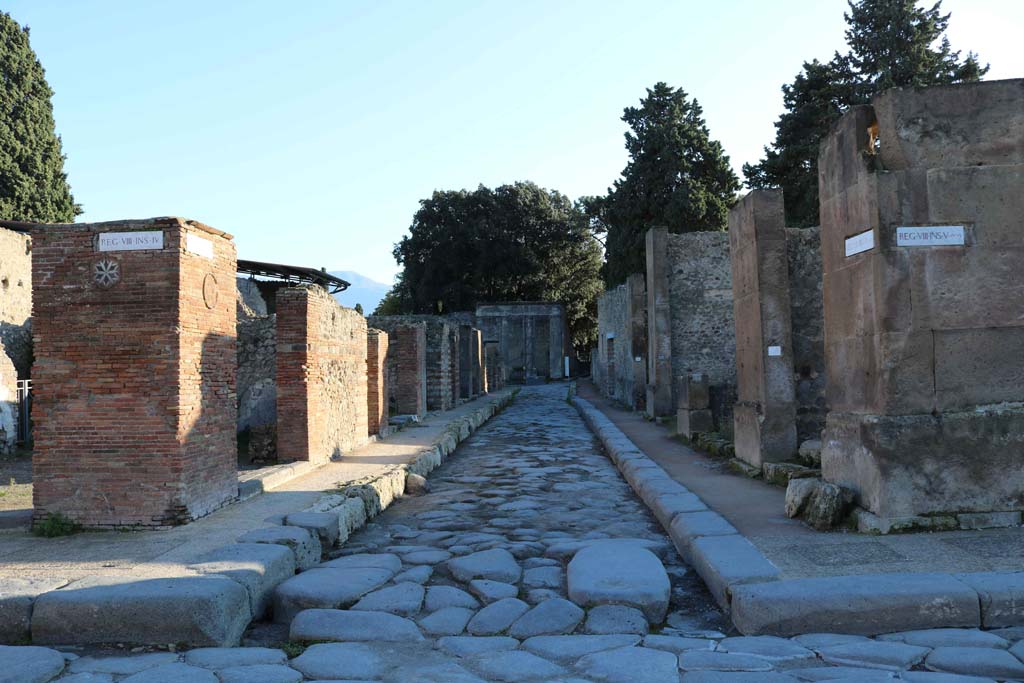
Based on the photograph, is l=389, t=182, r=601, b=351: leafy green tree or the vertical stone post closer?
the vertical stone post

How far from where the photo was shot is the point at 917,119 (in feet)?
16.8

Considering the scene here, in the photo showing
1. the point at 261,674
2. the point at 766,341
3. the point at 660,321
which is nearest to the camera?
the point at 261,674

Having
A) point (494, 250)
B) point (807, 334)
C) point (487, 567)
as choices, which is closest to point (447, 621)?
point (487, 567)

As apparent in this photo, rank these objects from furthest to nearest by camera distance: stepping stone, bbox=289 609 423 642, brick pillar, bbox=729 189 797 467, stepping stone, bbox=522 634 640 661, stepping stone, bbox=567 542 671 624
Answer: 1. brick pillar, bbox=729 189 797 467
2. stepping stone, bbox=567 542 671 624
3. stepping stone, bbox=289 609 423 642
4. stepping stone, bbox=522 634 640 661

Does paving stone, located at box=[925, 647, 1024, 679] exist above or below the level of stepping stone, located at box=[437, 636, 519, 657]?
above

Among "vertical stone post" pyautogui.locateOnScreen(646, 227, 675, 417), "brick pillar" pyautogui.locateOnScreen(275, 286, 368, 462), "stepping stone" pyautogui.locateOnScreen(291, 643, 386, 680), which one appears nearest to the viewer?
"stepping stone" pyautogui.locateOnScreen(291, 643, 386, 680)

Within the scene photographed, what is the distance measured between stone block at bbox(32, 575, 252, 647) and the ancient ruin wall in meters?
6.78

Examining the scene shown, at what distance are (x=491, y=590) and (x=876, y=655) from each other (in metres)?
2.10

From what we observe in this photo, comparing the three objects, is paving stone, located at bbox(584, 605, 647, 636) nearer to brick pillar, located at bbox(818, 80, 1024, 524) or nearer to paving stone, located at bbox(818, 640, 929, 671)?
paving stone, located at bbox(818, 640, 929, 671)

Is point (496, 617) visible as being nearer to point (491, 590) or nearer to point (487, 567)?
point (491, 590)

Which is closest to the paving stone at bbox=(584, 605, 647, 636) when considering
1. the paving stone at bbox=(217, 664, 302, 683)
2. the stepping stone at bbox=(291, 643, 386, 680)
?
the stepping stone at bbox=(291, 643, 386, 680)

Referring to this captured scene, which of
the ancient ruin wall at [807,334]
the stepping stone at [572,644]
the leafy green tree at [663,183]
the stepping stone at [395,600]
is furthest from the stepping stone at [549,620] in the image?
the leafy green tree at [663,183]

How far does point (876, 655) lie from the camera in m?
3.30

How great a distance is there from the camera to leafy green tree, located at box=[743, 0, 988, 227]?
80.1ft
